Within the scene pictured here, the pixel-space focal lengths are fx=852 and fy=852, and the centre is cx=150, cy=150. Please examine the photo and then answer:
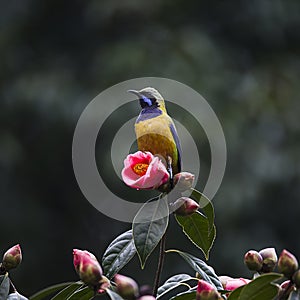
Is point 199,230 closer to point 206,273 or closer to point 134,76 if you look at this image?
point 206,273

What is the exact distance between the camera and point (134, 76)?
5176 millimetres

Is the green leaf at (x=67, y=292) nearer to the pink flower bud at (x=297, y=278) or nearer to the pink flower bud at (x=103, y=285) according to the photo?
the pink flower bud at (x=103, y=285)

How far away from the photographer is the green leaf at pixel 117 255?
1.03 metres

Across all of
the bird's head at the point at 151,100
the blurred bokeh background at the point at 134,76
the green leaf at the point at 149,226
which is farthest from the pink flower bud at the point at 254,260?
the blurred bokeh background at the point at 134,76

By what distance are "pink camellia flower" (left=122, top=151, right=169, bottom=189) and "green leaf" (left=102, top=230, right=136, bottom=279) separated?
0.10m

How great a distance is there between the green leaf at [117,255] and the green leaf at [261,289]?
0.19 m

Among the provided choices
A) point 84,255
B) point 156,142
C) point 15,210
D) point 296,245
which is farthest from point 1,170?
point 84,255

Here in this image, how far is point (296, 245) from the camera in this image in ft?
18.1

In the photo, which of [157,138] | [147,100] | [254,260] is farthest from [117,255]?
[147,100]

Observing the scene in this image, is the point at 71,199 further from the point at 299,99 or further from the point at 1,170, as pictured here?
the point at 299,99

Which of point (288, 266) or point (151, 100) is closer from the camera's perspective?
point (288, 266)

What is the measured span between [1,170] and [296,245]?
1.99 meters

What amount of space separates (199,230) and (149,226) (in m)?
0.11

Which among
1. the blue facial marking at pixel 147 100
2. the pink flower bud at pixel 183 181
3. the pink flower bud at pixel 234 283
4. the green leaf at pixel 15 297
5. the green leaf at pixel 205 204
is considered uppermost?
the blue facial marking at pixel 147 100
